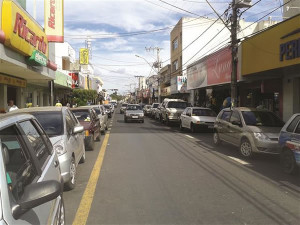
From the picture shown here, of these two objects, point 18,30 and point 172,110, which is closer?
point 18,30

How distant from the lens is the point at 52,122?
703 cm

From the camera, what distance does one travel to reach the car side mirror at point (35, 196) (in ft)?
7.16

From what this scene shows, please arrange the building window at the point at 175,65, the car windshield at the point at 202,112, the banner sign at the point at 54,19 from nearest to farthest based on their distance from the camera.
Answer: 1. the car windshield at the point at 202,112
2. the banner sign at the point at 54,19
3. the building window at the point at 175,65

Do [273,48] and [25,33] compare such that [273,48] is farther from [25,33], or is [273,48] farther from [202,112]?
Result: [25,33]

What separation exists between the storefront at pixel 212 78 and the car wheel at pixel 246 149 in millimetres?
10005

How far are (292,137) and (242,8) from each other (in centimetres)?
1046

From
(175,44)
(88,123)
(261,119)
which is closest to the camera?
(261,119)

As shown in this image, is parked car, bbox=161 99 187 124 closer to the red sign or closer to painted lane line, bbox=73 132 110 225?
the red sign

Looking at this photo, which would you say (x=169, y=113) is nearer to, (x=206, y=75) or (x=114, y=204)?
(x=206, y=75)

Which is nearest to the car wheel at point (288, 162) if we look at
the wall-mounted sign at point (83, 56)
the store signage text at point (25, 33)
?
the store signage text at point (25, 33)

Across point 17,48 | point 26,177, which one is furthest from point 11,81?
point 26,177

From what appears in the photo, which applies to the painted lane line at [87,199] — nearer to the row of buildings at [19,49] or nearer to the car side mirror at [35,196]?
the car side mirror at [35,196]

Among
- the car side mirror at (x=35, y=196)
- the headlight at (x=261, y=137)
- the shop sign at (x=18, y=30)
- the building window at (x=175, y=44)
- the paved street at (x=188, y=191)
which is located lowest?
the paved street at (x=188, y=191)

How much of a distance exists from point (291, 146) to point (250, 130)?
2287mm
